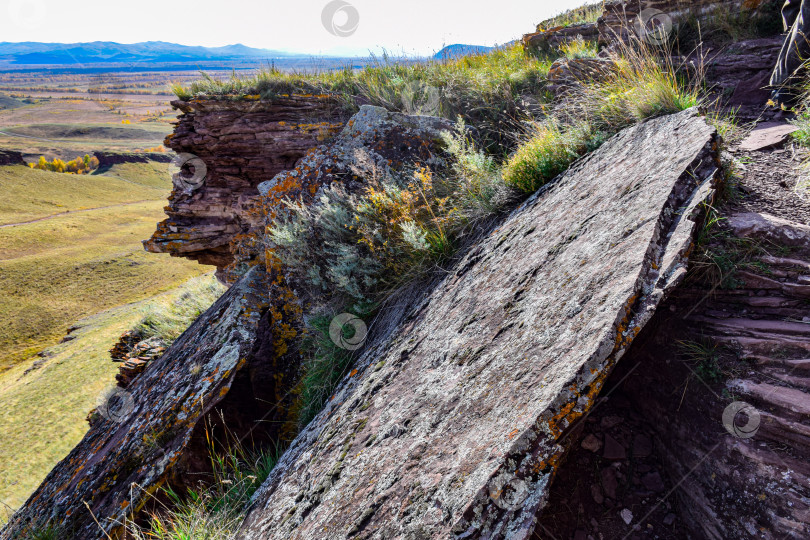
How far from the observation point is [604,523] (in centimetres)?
175

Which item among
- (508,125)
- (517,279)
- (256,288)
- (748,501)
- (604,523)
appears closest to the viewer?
(748,501)

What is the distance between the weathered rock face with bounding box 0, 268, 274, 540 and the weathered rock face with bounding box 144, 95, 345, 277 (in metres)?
3.76

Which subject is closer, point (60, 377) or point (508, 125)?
point (508, 125)

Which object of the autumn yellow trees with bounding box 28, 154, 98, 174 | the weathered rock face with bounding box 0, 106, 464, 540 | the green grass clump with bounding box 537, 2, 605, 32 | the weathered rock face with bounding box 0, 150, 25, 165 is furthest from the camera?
the autumn yellow trees with bounding box 28, 154, 98, 174

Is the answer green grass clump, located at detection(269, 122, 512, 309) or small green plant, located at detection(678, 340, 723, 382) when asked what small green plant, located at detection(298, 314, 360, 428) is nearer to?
green grass clump, located at detection(269, 122, 512, 309)

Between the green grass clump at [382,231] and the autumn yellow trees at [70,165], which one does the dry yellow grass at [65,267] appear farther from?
the green grass clump at [382,231]

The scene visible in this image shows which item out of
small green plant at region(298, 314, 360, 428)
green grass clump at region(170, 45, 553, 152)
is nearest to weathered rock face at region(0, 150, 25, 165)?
green grass clump at region(170, 45, 553, 152)

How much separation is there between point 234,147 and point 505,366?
8371 mm

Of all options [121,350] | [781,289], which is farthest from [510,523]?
[121,350]

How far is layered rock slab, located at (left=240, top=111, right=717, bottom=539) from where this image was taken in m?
1.43

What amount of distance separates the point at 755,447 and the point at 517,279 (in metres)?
1.29

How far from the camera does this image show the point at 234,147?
8.48m

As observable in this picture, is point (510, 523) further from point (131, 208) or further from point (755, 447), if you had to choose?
point (131, 208)

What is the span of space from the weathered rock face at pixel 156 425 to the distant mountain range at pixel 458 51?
311 inches
